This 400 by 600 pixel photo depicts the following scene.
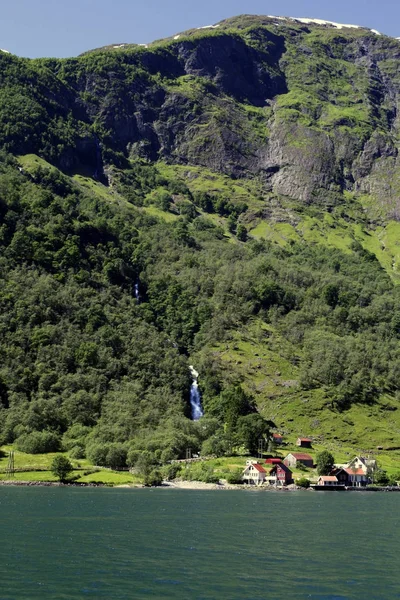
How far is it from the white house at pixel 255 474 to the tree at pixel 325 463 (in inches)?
662

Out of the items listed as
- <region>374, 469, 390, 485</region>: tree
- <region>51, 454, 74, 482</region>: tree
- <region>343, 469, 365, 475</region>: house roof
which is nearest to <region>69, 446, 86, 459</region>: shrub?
<region>51, 454, 74, 482</region>: tree

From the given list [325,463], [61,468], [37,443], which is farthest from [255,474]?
[37,443]

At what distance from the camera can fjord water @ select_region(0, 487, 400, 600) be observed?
169 feet

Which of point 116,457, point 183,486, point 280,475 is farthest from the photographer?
point 116,457

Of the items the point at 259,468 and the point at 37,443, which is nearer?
the point at 259,468

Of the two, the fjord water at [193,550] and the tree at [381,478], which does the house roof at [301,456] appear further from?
the fjord water at [193,550]

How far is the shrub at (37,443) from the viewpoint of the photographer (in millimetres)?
175750

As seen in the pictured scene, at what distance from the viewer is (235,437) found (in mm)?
187875

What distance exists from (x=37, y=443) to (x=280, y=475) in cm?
6228

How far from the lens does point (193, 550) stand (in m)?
67.5

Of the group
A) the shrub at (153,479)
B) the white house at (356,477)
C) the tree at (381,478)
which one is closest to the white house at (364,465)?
the white house at (356,477)

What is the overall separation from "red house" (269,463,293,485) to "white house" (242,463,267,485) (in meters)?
2.18

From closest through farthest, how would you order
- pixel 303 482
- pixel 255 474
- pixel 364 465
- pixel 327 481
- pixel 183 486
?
pixel 183 486
pixel 255 474
pixel 303 482
pixel 327 481
pixel 364 465

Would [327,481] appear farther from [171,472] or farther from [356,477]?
[171,472]
